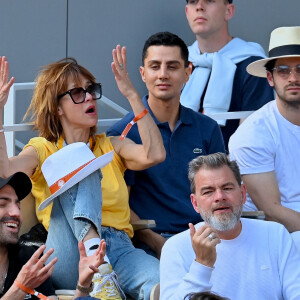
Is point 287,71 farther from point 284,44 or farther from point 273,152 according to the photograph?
point 273,152

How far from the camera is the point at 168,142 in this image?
5.99m

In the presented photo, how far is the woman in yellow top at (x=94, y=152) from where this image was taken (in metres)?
5.19

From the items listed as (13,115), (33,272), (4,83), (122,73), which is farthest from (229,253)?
(13,115)

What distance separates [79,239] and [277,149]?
1.43 metres

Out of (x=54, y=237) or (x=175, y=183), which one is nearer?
(x=54, y=237)

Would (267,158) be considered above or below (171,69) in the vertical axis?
below

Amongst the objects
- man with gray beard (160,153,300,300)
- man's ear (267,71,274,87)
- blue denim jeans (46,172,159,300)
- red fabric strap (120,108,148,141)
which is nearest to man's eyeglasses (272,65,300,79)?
man's ear (267,71,274,87)

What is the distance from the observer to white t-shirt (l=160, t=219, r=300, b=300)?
475 cm

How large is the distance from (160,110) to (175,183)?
481 mm

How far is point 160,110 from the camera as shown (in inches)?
239

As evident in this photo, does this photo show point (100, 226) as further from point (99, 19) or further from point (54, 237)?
point (99, 19)

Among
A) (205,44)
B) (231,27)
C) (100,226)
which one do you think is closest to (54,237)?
(100,226)

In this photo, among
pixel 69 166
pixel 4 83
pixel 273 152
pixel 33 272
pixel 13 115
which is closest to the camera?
pixel 33 272

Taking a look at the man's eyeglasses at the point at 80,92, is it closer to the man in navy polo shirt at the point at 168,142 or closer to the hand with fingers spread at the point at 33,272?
the man in navy polo shirt at the point at 168,142
